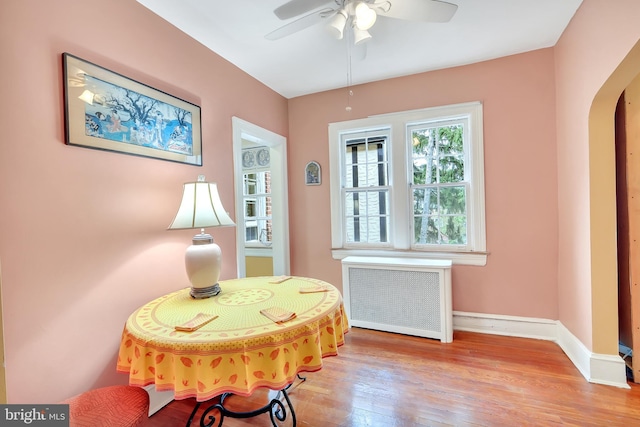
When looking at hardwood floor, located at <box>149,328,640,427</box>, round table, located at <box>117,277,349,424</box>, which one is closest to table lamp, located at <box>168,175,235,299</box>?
round table, located at <box>117,277,349,424</box>

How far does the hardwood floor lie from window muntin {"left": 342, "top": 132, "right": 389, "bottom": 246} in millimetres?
1241

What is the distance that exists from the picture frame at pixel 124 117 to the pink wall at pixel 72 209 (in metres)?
0.05

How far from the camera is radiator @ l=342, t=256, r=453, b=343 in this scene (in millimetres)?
2592

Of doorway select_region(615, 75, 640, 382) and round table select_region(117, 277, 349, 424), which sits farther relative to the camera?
doorway select_region(615, 75, 640, 382)

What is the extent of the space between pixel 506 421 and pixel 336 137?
2.76 m

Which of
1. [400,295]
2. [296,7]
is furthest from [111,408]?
[400,295]

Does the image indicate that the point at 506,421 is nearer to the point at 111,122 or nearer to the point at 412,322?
the point at 412,322

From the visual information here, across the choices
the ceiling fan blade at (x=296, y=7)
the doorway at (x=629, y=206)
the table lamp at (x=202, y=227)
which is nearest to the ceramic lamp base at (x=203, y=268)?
the table lamp at (x=202, y=227)

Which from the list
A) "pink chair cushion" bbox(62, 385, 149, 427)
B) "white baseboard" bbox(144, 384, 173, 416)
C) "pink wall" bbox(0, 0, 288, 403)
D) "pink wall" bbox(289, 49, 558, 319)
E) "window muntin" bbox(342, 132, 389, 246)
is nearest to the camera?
"pink chair cushion" bbox(62, 385, 149, 427)

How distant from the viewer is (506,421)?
162 cm

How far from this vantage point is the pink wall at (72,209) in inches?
50.2

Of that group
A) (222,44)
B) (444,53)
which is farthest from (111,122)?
(444,53)

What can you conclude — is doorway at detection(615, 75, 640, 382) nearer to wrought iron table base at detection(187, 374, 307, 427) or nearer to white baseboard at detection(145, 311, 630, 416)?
white baseboard at detection(145, 311, 630, 416)

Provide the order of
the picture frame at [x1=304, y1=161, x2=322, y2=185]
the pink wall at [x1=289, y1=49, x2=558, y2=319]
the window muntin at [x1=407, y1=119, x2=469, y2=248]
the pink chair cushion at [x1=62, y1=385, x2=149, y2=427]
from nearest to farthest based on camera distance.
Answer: the pink chair cushion at [x1=62, y1=385, x2=149, y2=427]
the pink wall at [x1=289, y1=49, x2=558, y2=319]
the window muntin at [x1=407, y1=119, x2=469, y2=248]
the picture frame at [x1=304, y1=161, x2=322, y2=185]
